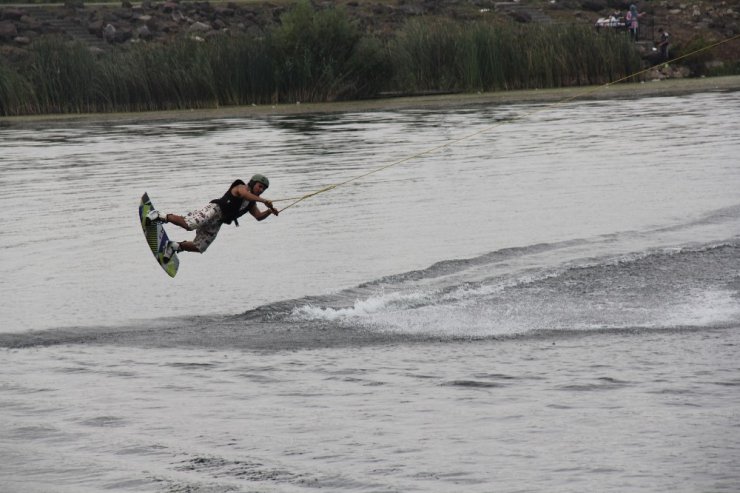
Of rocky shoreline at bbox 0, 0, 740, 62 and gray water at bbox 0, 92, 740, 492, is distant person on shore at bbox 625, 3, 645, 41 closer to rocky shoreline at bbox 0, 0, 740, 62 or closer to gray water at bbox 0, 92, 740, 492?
rocky shoreline at bbox 0, 0, 740, 62

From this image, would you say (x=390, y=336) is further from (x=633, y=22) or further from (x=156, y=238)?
(x=633, y=22)

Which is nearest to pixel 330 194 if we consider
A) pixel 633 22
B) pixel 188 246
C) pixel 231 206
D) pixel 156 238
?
pixel 188 246

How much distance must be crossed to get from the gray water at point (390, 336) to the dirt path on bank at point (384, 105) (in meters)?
13.1

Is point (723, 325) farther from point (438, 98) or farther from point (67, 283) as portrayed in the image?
point (438, 98)

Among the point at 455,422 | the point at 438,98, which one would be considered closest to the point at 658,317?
the point at 455,422

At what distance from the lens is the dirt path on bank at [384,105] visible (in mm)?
34594

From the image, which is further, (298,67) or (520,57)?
(520,57)

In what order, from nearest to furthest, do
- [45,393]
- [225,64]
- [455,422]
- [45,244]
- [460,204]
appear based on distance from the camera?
1. [455,422]
2. [45,393]
3. [45,244]
4. [460,204]
5. [225,64]

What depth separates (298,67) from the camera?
120ft

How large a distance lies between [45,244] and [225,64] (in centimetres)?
2086

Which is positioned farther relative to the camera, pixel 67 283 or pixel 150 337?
pixel 67 283

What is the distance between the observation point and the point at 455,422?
8523 millimetres

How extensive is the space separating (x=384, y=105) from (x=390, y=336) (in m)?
25.5

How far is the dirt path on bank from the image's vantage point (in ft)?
113
